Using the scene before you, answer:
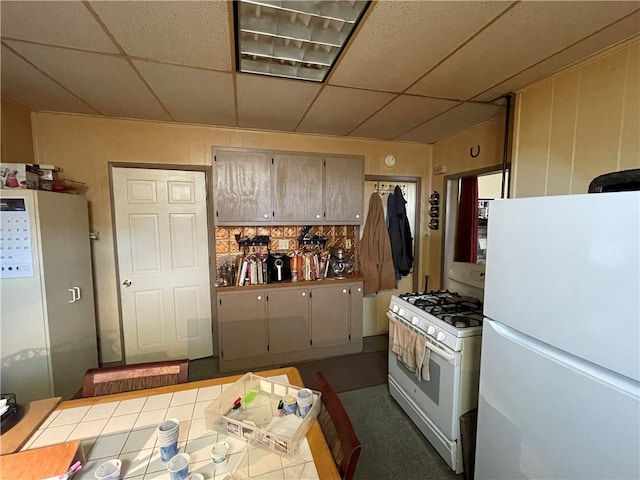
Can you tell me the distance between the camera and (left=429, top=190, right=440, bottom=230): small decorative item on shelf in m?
3.46

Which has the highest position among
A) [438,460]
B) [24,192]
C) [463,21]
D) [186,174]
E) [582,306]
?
[463,21]

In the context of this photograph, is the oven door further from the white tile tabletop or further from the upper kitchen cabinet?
the upper kitchen cabinet

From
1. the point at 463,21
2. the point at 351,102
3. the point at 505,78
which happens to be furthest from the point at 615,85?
the point at 351,102

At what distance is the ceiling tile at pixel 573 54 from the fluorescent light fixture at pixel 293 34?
1187mm

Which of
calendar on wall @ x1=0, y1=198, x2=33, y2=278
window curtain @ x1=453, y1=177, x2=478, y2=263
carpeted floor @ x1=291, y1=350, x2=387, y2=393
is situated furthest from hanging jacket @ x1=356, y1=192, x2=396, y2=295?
calendar on wall @ x1=0, y1=198, x2=33, y2=278

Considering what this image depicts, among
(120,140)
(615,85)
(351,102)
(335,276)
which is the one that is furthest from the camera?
(335,276)

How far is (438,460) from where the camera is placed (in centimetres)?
184

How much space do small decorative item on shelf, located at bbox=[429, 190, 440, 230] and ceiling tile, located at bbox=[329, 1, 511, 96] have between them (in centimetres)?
183

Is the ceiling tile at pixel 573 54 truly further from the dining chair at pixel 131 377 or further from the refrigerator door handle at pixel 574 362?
the dining chair at pixel 131 377

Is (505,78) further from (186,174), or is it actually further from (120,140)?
(120,140)

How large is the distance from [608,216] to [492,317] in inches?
26.3

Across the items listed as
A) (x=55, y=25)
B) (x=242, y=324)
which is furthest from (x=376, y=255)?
(x=55, y=25)

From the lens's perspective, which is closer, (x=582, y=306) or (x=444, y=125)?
(x=582, y=306)

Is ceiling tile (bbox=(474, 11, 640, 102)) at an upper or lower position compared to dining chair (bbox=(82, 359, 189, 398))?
upper
